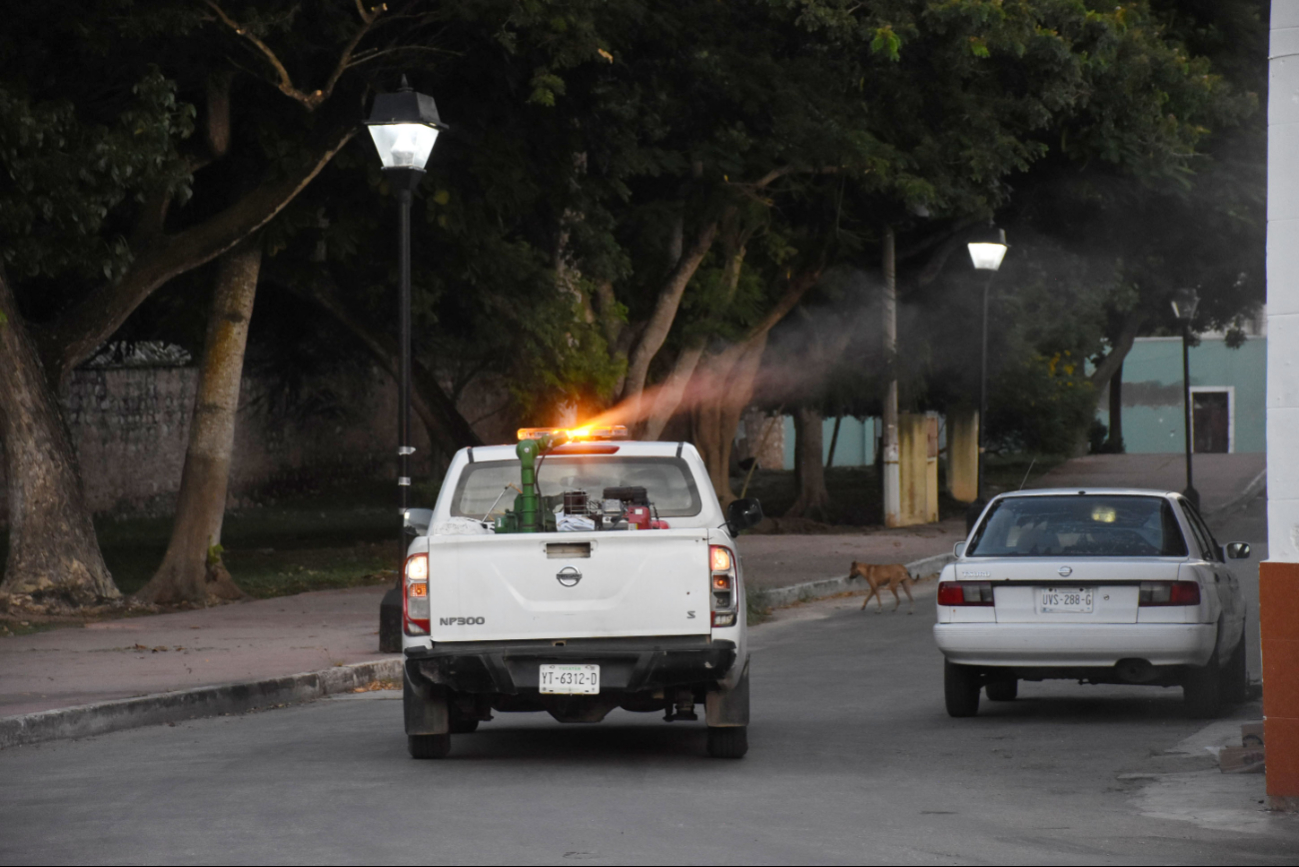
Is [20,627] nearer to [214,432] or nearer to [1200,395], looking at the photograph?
[214,432]

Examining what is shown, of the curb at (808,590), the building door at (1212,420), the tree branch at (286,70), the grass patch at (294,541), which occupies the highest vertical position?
the tree branch at (286,70)

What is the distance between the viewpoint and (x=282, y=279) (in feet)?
73.5

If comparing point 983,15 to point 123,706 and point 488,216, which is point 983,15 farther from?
point 123,706

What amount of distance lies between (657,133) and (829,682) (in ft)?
36.6

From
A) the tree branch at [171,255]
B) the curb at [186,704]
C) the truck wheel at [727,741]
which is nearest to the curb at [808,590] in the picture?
the tree branch at [171,255]

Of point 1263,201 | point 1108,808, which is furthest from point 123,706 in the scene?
point 1263,201

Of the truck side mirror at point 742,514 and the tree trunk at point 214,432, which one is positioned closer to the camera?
the truck side mirror at point 742,514

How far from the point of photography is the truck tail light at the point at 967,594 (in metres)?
11.2

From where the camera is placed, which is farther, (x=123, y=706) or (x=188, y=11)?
(x=188, y=11)

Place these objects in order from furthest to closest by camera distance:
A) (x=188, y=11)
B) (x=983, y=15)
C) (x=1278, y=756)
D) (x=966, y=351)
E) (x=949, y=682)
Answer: (x=966, y=351) < (x=983, y=15) < (x=188, y=11) < (x=949, y=682) < (x=1278, y=756)

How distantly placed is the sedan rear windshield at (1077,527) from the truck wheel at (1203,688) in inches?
31.8

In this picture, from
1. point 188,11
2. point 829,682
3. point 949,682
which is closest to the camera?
point 949,682

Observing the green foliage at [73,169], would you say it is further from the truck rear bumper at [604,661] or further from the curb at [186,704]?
the truck rear bumper at [604,661]

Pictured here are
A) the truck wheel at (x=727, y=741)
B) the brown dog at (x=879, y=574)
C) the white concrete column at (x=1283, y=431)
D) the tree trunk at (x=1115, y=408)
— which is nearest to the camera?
the white concrete column at (x=1283, y=431)
